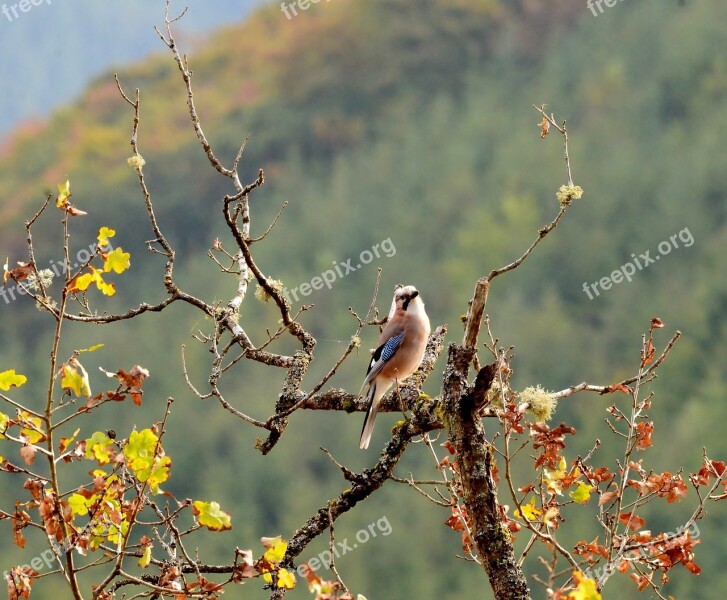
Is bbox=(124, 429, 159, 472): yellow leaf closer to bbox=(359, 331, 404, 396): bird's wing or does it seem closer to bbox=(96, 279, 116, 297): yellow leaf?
bbox=(96, 279, 116, 297): yellow leaf

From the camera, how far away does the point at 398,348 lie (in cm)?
618

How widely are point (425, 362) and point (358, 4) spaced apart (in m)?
41.5

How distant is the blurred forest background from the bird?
60.3 feet

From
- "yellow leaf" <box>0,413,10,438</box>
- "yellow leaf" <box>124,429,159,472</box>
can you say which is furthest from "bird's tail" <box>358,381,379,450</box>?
"yellow leaf" <box>0,413,10,438</box>

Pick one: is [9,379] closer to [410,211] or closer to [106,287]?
Answer: [106,287]

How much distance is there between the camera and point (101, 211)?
36.4 metres

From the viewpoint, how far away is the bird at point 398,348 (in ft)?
19.3

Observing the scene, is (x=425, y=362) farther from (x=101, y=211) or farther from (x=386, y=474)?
(x=101, y=211)

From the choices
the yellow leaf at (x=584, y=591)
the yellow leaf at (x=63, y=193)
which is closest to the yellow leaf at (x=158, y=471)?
the yellow leaf at (x=63, y=193)

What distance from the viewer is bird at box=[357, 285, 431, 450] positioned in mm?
5891

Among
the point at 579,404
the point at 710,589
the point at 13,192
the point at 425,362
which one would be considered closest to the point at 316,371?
the point at 579,404

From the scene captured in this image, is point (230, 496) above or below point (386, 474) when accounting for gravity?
above

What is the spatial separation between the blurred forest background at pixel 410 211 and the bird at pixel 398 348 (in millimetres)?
18373

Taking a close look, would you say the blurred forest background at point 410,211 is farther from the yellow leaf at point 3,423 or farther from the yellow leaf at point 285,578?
the yellow leaf at point 3,423
